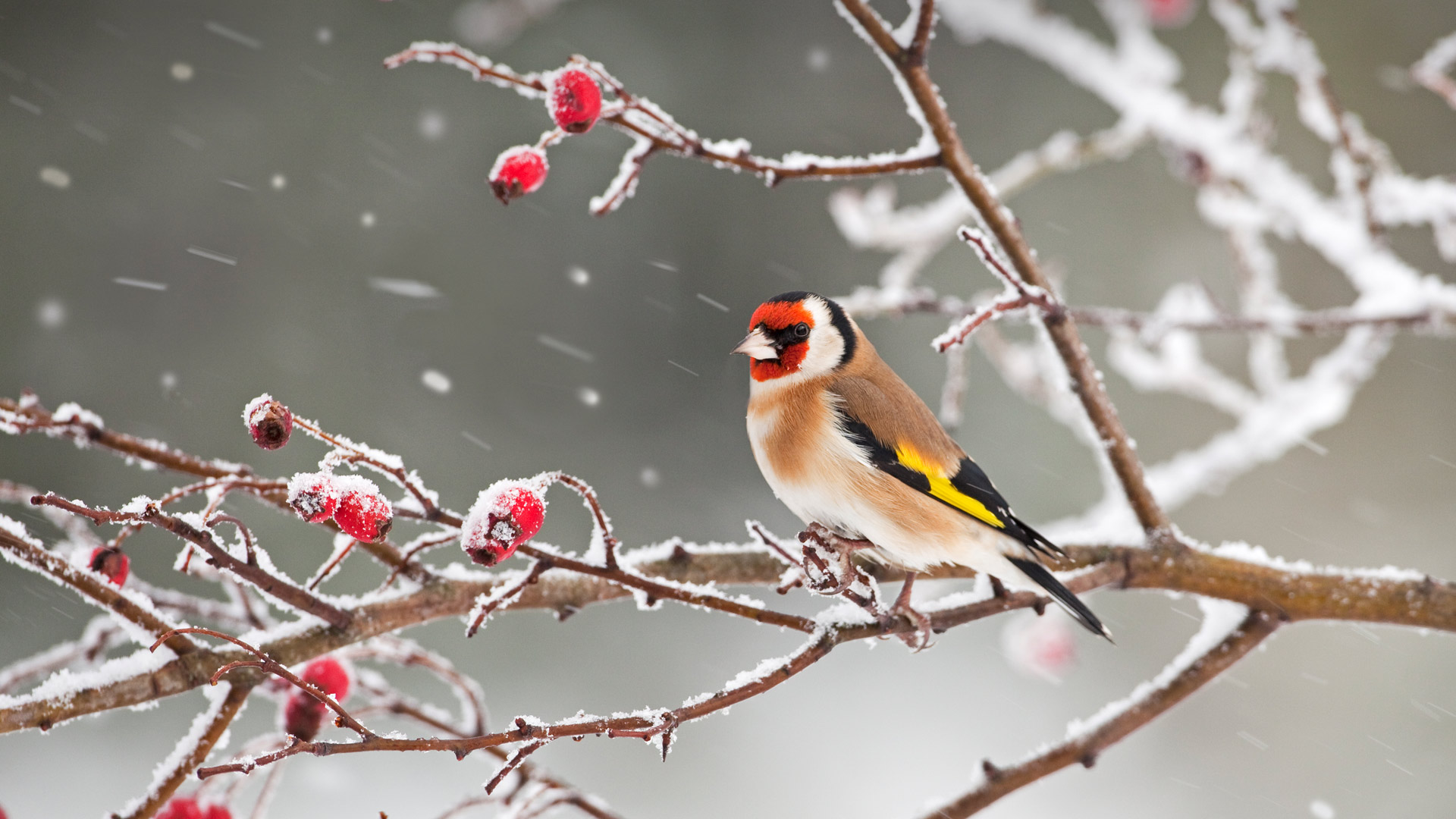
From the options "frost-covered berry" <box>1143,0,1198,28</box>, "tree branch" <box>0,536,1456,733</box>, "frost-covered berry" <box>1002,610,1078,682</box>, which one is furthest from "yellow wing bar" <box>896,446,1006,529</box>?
"frost-covered berry" <box>1143,0,1198,28</box>

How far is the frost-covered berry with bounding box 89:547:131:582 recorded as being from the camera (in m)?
1.20

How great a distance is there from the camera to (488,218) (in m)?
5.52

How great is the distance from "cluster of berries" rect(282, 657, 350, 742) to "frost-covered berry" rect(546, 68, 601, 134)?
801 mm

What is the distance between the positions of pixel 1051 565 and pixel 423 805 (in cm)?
380

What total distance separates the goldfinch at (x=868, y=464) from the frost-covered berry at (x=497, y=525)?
1.66 feet

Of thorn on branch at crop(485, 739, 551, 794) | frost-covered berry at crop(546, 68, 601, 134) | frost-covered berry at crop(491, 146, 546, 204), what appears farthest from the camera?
frost-covered berry at crop(491, 146, 546, 204)

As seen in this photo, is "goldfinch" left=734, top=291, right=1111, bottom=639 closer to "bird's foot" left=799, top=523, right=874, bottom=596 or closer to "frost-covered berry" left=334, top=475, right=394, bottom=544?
"bird's foot" left=799, top=523, right=874, bottom=596

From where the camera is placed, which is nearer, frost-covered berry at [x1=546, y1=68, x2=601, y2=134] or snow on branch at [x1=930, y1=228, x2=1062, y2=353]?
snow on branch at [x1=930, y1=228, x2=1062, y2=353]

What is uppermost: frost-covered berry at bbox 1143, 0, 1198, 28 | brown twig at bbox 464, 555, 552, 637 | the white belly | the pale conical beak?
frost-covered berry at bbox 1143, 0, 1198, 28

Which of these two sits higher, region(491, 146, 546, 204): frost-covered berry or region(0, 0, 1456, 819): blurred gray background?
region(0, 0, 1456, 819): blurred gray background

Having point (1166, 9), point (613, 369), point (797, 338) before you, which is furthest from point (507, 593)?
point (613, 369)

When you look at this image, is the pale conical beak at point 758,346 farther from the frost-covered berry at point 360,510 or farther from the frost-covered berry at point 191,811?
the frost-covered berry at point 191,811

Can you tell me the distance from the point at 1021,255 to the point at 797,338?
38 centimetres

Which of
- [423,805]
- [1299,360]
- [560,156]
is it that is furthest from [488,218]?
[1299,360]
